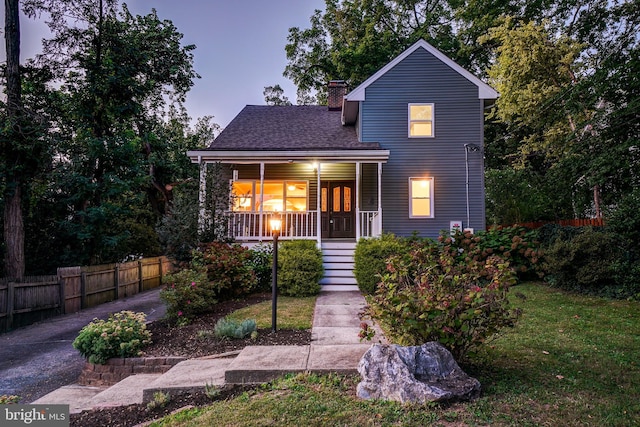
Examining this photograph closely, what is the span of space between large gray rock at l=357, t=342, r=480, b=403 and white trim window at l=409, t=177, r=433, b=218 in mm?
9668

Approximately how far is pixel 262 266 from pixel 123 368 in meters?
5.05

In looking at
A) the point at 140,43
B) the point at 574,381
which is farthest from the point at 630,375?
the point at 140,43

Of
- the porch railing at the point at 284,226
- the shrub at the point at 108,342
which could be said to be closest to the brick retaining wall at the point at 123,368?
the shrub at the point at 108,342

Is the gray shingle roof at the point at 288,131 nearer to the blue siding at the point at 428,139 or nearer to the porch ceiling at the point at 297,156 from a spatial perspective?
the porch ceiling at the point at 297,156

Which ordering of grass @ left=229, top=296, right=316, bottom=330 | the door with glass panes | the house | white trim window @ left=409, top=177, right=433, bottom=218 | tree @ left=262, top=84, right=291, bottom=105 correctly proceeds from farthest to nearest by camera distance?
1. tree @ left=262, top=84, right=291, bottom=105
2. the door with glass panes
3. white trim window @ left=409, top=177, right=433, bottom=218
4. the house
5. grass @ left=229, top=296, right=316, bottom=330

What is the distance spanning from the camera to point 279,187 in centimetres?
1391

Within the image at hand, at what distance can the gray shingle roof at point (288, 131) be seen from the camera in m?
12.6

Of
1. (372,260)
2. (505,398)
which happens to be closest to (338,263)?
(372,260)

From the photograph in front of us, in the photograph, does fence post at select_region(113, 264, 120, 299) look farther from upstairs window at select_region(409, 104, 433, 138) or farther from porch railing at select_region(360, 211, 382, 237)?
upstairs window at select_region(409, 104, 433, 138)

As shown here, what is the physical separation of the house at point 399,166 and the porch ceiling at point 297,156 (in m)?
0.63

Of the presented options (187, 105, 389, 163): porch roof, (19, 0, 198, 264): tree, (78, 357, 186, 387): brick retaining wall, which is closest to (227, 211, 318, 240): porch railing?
(187, 105, 389, 163): porch roof

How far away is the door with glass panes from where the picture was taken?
44.8ft

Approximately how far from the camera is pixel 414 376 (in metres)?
3.46

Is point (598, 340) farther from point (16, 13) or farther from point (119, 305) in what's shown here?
point (16, 13)
